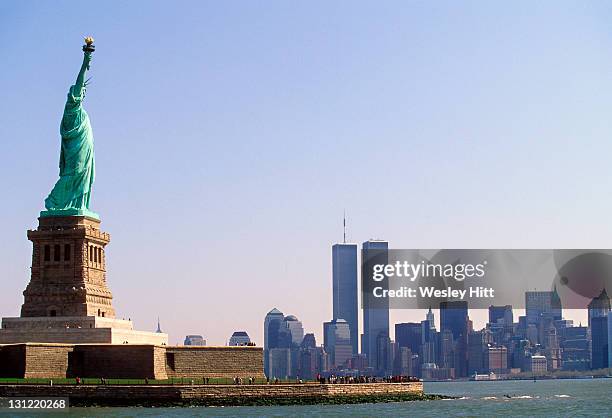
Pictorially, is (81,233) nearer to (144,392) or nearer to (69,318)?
(69,318)

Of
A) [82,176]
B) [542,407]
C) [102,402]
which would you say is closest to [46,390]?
[102,402]

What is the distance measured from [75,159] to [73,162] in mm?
254

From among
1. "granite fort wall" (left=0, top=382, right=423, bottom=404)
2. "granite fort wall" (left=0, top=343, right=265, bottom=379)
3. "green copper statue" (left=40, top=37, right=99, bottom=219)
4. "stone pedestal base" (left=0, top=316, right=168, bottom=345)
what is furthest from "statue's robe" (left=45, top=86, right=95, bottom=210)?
"granite fort wall" (left=0, top=382, right=423, bottom=404)

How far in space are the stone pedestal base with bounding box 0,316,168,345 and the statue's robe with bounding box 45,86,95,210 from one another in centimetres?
888

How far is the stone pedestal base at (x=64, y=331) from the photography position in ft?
307

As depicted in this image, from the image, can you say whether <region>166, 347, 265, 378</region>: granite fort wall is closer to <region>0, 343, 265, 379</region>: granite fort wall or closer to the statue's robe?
<region>0, 343, 265, 379</region>: granite fort wall

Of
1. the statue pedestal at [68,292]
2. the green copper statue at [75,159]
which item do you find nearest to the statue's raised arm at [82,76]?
the green copper statue at [75,159]

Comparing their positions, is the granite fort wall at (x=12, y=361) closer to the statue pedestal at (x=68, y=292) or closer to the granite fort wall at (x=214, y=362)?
the statue pedestal at (x=68, y=292)

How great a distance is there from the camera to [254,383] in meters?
93.2

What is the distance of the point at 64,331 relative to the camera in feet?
307

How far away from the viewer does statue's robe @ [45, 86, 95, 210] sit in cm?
10025

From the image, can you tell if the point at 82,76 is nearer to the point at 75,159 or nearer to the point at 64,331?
the point at 75,159

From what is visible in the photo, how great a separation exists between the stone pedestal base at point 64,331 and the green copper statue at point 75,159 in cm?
822

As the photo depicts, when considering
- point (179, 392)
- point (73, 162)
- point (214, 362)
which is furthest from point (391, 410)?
point (73, 162)
